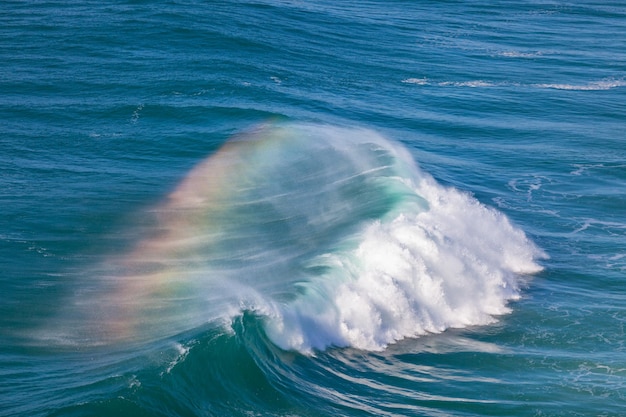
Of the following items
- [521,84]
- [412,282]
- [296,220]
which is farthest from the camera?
[521,84]

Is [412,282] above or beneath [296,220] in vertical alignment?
beneath

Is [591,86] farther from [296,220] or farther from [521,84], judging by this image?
[296,220]

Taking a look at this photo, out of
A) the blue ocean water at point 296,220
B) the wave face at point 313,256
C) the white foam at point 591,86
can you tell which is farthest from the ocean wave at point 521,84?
the wave face at point 313,256

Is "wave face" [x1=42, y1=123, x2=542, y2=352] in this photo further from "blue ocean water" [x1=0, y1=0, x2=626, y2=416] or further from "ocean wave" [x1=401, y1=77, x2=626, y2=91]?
"ocean wave" [x1=401, y1=77, x2=626, y2=91]

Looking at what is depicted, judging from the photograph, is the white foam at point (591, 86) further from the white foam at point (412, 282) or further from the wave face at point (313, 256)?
the white foam at point (412, 282)

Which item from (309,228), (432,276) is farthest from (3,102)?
(432,276)

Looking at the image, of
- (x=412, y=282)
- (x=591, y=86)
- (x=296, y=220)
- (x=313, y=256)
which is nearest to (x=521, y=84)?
(x=591, y=86)
